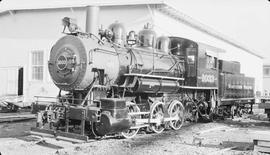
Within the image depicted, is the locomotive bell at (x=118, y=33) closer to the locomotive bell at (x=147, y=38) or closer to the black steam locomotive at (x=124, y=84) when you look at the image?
the black steam locomotive at (x=124, y=84)

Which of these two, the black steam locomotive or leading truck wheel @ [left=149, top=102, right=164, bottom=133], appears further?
→ leading truck wheel @ [left=149, top=102, right=164, bottom=133]

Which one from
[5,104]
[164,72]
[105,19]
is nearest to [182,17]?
[105,19]

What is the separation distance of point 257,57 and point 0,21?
3219 centimetres

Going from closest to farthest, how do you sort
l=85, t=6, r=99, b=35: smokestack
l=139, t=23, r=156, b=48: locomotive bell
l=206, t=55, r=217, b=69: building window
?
1. l=85, t=6, r=99, b=35: smokestack
2. l=139, t=23, r=156, b=48: locomotive bell
3. l=206, t=55, r=217, b=69: building window

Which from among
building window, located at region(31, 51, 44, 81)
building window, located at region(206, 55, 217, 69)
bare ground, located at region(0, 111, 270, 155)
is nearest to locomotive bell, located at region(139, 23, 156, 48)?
building window, located at region(206, 55, 217, 69)

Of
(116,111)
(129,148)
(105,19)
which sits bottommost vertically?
(129,148)

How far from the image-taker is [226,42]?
98.4ft

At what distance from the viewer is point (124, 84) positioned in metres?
9.12

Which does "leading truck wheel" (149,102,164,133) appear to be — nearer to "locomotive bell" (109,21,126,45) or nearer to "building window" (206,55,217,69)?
"locomotive bell" (109,21,126,45)

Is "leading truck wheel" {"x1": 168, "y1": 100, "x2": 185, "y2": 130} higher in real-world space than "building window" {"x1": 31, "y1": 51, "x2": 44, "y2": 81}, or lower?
lower

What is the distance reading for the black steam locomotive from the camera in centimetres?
803

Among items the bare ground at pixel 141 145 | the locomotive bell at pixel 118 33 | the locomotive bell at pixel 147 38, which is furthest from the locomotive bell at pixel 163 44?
the bare ground at pixel 141 145

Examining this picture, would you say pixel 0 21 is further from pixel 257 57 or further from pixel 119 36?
pixel 257 57

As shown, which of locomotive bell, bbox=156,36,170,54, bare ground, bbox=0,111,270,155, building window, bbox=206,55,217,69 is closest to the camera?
bare ground, bbox=0,111,270,155
